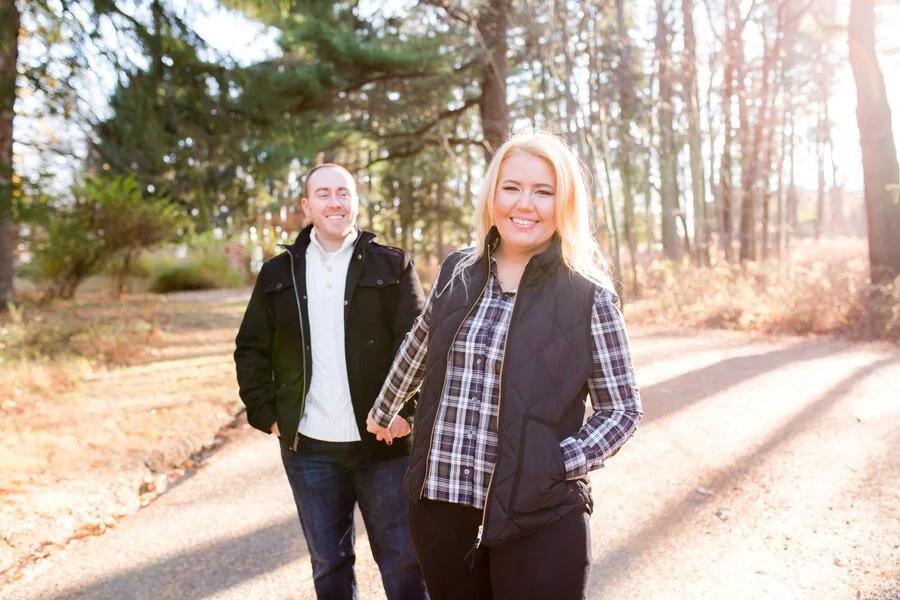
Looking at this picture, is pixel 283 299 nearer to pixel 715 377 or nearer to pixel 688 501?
pixel 688 501

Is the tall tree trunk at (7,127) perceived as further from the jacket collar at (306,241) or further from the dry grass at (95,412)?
the jacket collar at (306,241)

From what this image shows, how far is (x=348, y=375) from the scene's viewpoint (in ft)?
9.30

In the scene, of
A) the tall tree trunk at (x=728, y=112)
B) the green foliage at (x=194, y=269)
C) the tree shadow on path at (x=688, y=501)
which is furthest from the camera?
the green foliage at (x=194, y=269)

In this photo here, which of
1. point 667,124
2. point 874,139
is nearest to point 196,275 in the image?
point 667,124

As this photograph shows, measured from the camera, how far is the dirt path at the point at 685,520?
3.61m

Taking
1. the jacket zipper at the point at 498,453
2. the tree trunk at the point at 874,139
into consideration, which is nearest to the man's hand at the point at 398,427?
the jacket zipper at the point at 498,453

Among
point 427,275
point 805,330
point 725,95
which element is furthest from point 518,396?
point 427,275

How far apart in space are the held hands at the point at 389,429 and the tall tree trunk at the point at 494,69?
11.5 m

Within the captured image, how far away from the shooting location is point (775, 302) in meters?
12.2

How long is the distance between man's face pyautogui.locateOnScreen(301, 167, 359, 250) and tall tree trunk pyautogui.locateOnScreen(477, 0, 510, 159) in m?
11.0

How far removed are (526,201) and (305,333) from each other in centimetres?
122

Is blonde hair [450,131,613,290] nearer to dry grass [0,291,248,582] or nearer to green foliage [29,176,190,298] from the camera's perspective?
dry grass [0,291,248,582]

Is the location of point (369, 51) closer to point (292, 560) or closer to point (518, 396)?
point (292, 560)

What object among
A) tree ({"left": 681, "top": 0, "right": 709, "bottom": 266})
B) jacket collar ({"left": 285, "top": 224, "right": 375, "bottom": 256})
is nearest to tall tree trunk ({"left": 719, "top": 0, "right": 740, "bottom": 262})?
tree ({"left": 681, "top": 0, "right": 709, "bottom": 266})
